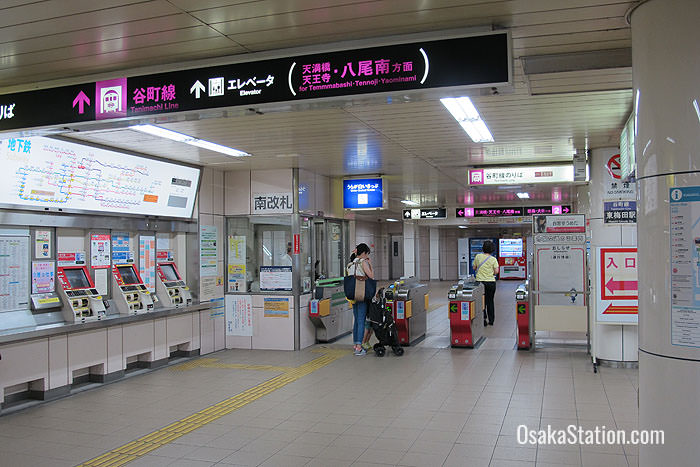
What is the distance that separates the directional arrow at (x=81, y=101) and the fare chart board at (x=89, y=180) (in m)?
2.52

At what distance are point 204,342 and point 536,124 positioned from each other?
597 centimetres

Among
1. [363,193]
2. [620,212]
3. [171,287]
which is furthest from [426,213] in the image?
[171,287]

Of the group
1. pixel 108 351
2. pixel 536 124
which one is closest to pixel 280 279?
pixel 108 351

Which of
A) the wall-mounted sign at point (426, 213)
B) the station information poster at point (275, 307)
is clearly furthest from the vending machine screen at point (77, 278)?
the wall-mounted sign at point (426, 213)

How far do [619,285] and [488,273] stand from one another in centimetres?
463

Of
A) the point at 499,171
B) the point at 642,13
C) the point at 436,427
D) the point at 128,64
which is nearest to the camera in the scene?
the point at 642,13

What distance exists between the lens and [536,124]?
6684mm

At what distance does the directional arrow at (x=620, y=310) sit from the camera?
23.7 ft

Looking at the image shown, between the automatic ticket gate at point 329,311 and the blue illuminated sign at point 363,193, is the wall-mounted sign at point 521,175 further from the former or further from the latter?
the automatic ticket gate at point 329,311

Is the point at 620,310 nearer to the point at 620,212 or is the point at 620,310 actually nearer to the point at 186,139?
the point at 620,212

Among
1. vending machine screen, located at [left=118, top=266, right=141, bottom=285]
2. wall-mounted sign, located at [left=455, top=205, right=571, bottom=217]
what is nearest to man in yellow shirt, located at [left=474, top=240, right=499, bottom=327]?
wall-mounted sign, located at [left=455, top=205, right=571, bottom=217]

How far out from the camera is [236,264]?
9.83 metres

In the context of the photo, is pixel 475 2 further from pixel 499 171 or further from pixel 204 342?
pixel 204 342

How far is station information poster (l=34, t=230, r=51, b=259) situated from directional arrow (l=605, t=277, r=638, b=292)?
6.81 metres
